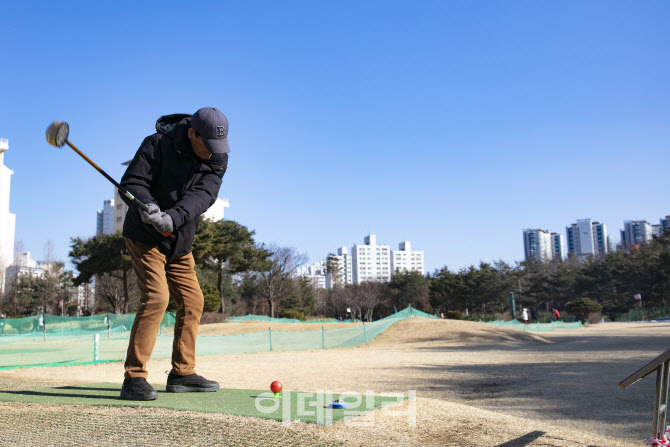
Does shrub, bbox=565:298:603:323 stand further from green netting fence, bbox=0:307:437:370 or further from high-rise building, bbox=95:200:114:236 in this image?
high-rise building, bbox=95:200:114:236

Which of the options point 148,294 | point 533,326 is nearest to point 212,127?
point 148,294

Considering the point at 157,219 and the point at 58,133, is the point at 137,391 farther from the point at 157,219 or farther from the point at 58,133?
the point at 58,133

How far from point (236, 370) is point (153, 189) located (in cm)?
859

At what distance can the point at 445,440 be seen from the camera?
255cm

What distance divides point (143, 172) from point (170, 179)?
0.17 metres

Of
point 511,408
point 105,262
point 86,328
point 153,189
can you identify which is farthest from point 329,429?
point 105,262

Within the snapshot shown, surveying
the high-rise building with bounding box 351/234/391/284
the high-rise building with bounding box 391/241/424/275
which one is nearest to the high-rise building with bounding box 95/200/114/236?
the high-rise building with bounding box 351/234/391/284

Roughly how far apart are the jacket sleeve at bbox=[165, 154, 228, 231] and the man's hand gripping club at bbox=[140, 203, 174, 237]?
0.08 m

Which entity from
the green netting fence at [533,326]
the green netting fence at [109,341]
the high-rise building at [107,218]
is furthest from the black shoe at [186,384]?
the high-rise building at [107,218]

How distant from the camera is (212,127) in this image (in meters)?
3.14

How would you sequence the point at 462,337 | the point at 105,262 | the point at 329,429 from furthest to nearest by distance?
1. the point at 105,262
2. the point at 462,337
3. the point at 329,429

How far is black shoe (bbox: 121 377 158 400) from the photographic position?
305 cm

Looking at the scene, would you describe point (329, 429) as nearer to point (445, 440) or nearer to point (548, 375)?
point (445, 440)

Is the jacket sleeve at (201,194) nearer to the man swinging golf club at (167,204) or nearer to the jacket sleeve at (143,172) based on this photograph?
the man swinging golf club at (167,204)
